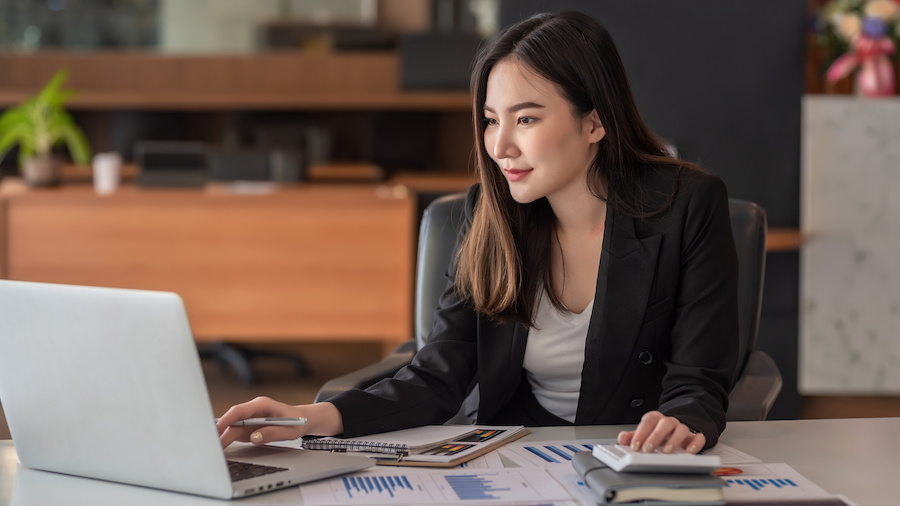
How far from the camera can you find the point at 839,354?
3.38 m

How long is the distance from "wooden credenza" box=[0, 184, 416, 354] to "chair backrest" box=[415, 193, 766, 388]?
1960 millimetres

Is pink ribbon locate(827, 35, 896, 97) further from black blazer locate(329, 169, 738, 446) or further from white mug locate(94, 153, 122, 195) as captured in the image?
white mug locate(94, 153, 122, 195)

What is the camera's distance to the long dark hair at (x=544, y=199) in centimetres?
140

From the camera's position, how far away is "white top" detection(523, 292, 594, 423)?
1.49 meters

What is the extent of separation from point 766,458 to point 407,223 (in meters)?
2.76

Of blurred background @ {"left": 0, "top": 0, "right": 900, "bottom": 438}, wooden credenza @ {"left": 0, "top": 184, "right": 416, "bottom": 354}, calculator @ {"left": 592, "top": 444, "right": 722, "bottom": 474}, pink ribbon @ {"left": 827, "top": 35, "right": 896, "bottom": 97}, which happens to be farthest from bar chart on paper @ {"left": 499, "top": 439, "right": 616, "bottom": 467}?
pink ribbon @ {"left": 827, "top": 35, "right": 896, "bottom": 97}

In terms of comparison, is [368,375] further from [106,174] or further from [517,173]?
[106,174]

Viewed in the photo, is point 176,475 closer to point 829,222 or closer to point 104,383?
point 104,383

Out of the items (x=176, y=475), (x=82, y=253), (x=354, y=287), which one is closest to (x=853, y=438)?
(x=176, y=475)

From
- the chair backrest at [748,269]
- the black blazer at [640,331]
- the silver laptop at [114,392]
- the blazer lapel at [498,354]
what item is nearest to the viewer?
the silver laptop at [114,392]

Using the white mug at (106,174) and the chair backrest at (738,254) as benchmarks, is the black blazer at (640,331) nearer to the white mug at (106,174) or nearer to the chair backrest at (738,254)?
the chair backrest at (738,254)

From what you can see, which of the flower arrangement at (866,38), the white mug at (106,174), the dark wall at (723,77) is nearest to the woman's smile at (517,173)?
the dark wall at (723,77)

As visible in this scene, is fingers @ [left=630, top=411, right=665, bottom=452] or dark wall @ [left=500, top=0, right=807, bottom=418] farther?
Answer: dark wall @ [left=500, top=0, right=807, bottom=418]

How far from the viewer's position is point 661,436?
42.6 inches
